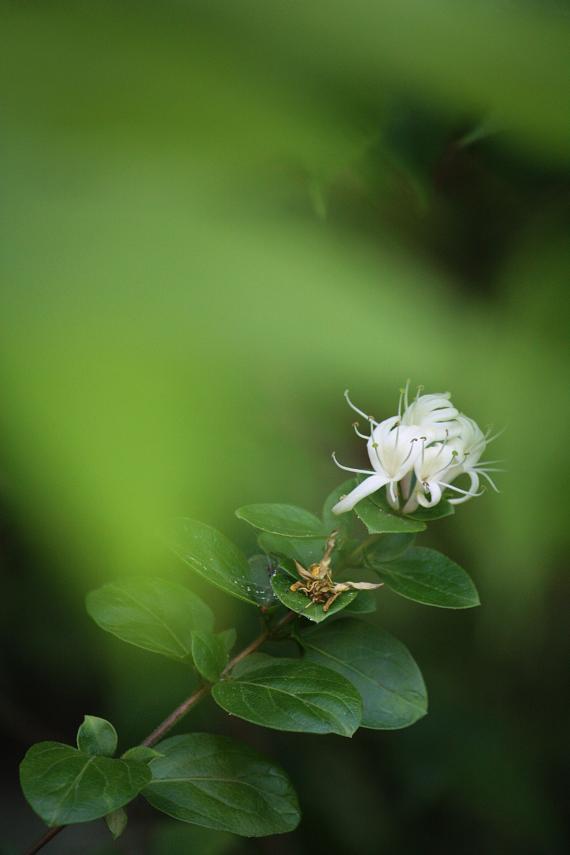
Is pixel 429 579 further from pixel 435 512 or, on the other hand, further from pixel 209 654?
pixel 209 654

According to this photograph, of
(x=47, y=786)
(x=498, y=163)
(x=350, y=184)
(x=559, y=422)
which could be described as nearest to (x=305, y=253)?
(x=559, y=422)

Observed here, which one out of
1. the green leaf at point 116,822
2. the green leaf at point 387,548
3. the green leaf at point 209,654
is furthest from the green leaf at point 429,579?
the green leaf at point 116,822

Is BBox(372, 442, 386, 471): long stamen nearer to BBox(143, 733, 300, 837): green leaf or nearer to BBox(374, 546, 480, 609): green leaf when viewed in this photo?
BBox(374, 546, 480, 609): green leaf

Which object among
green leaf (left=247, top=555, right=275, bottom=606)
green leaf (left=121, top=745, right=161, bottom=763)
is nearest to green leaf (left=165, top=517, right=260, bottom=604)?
green leaf (left=247, top=555, right=275, bottom=606)

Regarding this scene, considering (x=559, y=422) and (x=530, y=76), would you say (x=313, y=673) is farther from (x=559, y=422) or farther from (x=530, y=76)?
(x=530, y=76)

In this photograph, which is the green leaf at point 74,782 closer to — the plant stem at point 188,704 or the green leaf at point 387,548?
the plant stem at point 188,704

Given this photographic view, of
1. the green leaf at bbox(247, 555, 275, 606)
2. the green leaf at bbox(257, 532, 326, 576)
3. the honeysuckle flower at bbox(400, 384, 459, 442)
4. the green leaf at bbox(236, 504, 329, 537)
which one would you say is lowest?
the green leaf at bbox(247, 555, 275, 606)

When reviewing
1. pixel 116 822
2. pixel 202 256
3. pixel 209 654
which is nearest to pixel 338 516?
pixel 209 654
